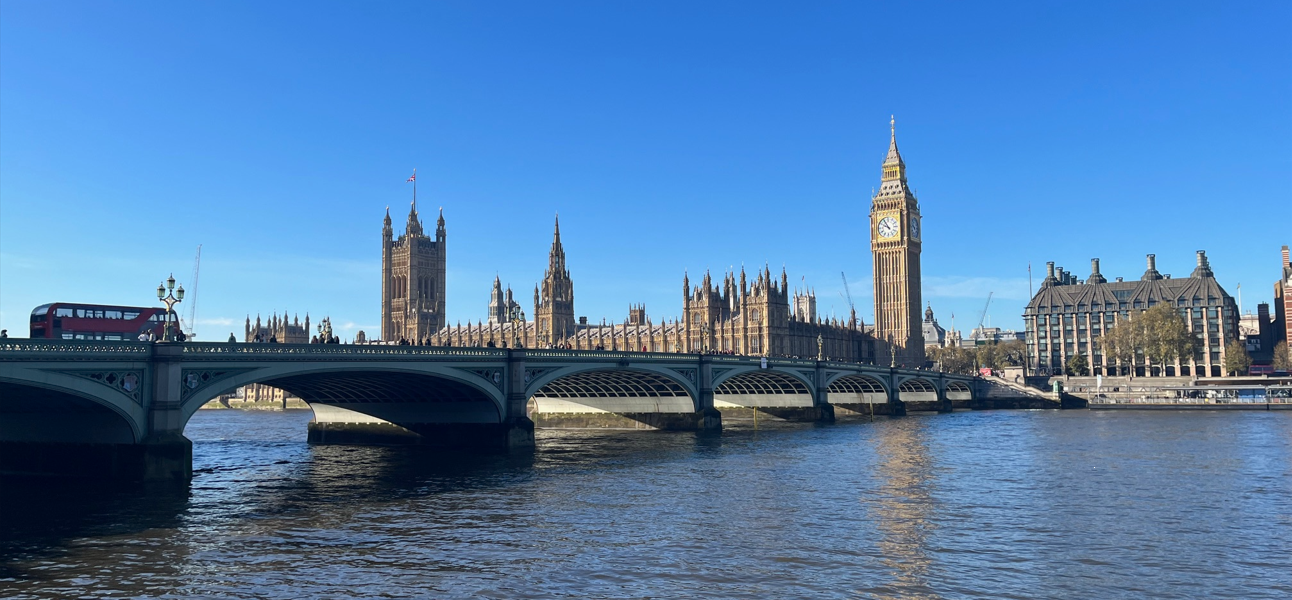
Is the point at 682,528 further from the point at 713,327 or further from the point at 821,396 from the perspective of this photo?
the point at 713,327

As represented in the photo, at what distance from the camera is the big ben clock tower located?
627ft

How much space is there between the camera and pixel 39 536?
101ft

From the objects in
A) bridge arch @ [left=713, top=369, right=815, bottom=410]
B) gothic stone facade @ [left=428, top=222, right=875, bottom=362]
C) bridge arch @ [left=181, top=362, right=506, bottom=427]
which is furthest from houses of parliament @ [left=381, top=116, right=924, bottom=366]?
bridge arch @ [left=181, top=362, right=506, bottom=427]

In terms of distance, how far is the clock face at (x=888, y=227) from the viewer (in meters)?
196

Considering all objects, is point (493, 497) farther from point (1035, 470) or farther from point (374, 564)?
point (1035, 470)

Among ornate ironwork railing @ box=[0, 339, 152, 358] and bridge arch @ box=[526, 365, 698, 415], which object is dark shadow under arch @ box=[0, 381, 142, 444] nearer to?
ornate ironwork railing @ box=[0, 339, 152, 358]

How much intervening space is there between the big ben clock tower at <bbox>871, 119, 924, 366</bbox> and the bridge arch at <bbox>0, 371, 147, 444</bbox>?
522ft

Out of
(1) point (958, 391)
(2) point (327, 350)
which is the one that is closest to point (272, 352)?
(2) point (327, 350)

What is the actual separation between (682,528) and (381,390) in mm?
34542

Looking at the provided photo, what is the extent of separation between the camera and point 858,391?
11569cm

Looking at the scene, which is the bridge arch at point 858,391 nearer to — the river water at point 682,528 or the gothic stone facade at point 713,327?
the gothic stone facade at point 713,327

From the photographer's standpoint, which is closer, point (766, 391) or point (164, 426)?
point (164, 426)

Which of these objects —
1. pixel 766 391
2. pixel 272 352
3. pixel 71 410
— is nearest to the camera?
pixel 71 410

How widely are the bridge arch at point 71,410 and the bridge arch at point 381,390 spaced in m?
2.33
